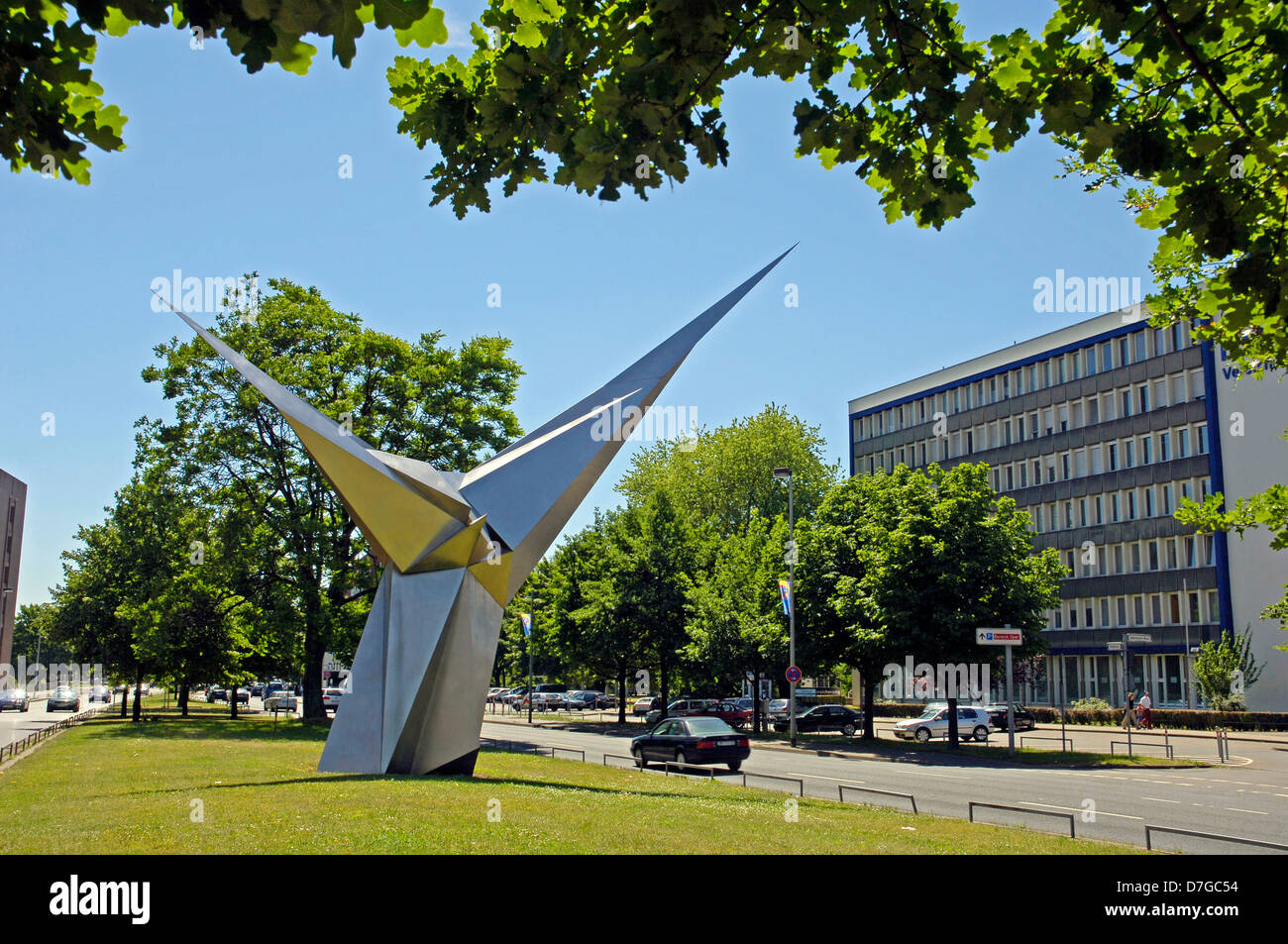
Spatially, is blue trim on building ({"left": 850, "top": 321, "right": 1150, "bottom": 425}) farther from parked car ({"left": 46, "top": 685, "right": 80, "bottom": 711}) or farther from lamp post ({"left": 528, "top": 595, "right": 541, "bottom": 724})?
parked car ({"left": 46, "top": 685, "right": 80, "bottom": 711})

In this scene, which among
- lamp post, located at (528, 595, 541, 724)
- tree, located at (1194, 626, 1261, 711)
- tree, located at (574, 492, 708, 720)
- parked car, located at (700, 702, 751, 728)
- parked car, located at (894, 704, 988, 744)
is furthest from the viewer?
tree, located at (1194, 626, 1261, 711)

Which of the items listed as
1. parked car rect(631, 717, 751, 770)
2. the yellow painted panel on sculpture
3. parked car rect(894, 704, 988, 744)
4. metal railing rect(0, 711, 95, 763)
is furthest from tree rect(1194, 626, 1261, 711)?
metal railing rect(0, 711, 95, 763)

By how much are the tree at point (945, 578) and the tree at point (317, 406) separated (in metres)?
14.5

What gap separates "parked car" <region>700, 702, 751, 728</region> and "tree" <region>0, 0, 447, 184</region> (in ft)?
113

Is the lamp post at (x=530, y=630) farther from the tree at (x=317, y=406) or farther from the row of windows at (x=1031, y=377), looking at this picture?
the row of windows at (x=1031, y=377)

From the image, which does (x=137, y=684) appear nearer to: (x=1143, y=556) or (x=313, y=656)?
(x=313, y=656)

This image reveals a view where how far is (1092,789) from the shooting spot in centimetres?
2016

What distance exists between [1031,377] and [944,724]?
34.7m

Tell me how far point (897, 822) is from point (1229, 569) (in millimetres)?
46816

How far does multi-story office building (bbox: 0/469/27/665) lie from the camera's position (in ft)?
235

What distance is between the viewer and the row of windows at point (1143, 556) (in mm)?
53469

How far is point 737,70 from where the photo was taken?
5891 mm

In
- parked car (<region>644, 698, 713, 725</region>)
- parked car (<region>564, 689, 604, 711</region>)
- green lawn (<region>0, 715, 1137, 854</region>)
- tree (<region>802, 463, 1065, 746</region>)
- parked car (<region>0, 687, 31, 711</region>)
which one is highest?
tree (<region>802, 463, 1065, 746</region>)

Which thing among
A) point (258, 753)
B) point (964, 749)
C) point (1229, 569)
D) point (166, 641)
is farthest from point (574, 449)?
point (1229, 569)
